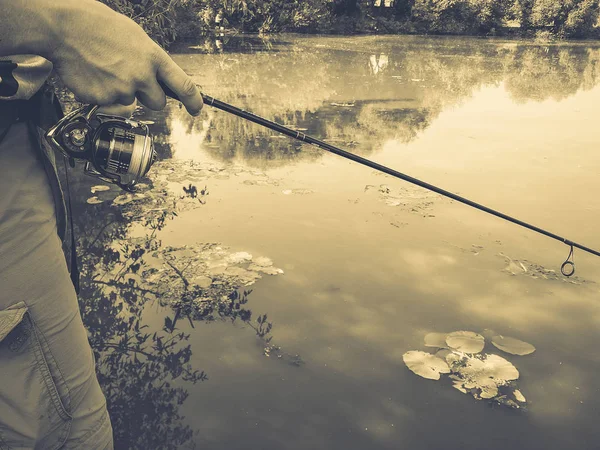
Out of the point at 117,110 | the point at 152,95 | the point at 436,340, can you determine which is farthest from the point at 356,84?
the point at 152,95

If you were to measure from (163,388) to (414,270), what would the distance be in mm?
2065

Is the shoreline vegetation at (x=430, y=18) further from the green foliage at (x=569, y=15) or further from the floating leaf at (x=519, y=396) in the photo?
the floating leaf at (x=519, y=396)

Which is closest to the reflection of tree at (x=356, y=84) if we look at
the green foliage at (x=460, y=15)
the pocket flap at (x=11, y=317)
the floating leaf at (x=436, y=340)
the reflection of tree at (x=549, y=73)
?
the reflection of tree at (x=549, y=73)

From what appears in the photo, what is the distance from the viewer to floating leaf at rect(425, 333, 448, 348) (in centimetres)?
341

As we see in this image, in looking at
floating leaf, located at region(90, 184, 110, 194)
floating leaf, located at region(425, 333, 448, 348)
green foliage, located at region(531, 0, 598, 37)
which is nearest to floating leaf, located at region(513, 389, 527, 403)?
floating leaf, located at region(425, 333, 448, 348)

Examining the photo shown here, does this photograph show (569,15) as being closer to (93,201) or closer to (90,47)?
(93,201)

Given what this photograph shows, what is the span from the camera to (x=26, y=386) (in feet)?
4.74

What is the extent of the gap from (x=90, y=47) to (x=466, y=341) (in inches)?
107

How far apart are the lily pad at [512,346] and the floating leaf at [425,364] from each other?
1.35 feet

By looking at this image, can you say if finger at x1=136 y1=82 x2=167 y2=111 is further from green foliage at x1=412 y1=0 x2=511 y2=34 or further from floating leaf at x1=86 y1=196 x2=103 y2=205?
green foliage at x1=412 y1=0 x2=511 y2=34

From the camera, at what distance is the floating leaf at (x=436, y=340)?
3410 millimetres

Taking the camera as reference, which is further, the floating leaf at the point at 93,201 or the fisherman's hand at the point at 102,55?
the floating leaf at the point at 93,201

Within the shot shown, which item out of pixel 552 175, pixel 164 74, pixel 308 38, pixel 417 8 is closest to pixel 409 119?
pixel 552 175

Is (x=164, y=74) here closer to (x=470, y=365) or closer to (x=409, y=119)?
(x=470, y=365)
